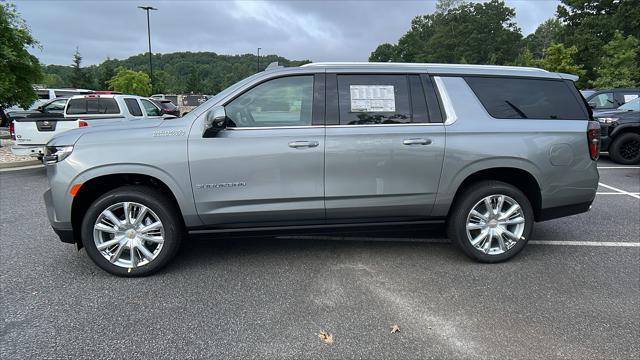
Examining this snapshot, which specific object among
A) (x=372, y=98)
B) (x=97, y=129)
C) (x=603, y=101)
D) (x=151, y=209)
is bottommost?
(x=151, y=209)

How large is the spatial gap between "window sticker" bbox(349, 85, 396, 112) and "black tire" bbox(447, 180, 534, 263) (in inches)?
43.0

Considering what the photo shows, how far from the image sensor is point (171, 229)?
3.52 metres

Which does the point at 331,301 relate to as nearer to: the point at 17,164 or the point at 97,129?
the point at 97,129

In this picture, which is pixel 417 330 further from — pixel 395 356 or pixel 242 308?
pixel 242 308

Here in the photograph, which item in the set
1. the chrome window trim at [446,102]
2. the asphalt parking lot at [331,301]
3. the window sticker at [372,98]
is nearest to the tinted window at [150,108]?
the asphalt parking lot at [331,301]

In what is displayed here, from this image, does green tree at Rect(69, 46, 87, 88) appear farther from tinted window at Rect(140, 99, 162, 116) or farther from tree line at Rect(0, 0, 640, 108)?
tinted window at Rect(140, 99, 162, 116)

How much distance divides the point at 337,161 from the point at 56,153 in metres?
2.40

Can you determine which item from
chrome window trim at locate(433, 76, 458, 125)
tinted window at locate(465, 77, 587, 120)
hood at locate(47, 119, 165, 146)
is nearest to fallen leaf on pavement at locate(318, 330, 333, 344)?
chrome window trim at locate(433, 76, 458, 125)

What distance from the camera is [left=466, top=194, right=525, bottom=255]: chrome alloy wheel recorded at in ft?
12.5

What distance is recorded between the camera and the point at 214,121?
11.0ft

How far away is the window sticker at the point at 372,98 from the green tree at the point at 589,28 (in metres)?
35.9

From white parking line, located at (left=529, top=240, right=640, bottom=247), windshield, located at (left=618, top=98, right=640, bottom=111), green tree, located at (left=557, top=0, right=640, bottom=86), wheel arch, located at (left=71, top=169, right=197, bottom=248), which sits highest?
green tree, located at (left=557, top=0, right=640, bottom=86)

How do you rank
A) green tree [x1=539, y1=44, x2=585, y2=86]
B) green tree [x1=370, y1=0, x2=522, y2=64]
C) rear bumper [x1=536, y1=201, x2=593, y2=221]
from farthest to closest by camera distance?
green tree [x1=370, y1=0, x2=522, y2=64], green tree [x1=539, y1=44, x2=585, y2=86], rear bumper [x1=536, y1=201, x2=593, y2=221]

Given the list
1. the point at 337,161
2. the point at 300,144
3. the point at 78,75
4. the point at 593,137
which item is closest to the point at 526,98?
the point at 593,137
